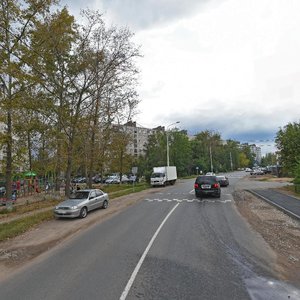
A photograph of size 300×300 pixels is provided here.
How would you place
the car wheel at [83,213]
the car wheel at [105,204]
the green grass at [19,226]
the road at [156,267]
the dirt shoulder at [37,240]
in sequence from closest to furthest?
the road at [156,267] < the dirt shoulder at [37,240] < the green grass at [19,226] < the car wheel at [83,213] < the car wheel at [105,204]

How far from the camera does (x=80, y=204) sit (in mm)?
16297

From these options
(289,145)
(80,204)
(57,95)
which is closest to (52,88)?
(57,95)

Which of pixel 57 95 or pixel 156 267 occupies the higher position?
pixel 57 95

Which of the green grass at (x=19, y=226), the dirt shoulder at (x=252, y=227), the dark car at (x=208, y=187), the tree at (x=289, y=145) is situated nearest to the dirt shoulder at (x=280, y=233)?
the dirt shoulder at (x=252, y=227)

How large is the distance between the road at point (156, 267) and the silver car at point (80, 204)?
354cm

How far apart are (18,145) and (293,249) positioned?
18.1 m

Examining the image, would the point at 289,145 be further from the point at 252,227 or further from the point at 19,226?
the point at 19,226

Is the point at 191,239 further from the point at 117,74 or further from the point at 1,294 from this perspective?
the point at 117,74

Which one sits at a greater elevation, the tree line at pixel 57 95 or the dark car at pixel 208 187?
the tree line at pixel 57 95

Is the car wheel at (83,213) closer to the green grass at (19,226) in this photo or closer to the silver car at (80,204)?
the silver car at (80,204)

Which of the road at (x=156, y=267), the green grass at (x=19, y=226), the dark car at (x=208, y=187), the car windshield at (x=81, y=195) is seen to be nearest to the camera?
the road at (x=156, y=267)

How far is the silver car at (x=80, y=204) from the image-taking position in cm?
1583

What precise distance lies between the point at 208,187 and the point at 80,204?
408 inches

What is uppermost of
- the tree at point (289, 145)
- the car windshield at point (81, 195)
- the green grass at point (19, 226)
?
the tree at point (289, 145)
